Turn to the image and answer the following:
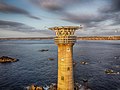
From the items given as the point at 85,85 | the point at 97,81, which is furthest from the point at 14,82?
the point at 97,81

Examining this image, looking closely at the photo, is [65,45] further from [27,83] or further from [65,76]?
[27,83]

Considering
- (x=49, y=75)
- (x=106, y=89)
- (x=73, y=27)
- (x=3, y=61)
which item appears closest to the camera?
(x=73, y=27)

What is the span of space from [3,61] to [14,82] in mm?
42232

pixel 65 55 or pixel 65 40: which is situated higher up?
pixel 65 40

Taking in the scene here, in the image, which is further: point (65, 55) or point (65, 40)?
point (65, 55)

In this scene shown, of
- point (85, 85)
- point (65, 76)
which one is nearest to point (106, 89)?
point (85, 85)

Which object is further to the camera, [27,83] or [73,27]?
[27,83]

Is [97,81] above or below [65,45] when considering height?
below

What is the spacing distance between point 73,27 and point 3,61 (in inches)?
3250

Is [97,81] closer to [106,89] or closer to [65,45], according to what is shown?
[106,89]

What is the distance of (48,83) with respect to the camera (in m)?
49.8

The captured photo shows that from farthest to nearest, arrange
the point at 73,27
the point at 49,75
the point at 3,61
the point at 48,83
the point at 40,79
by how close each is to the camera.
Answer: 1. the point at 3,61
2. the point at 49,75
3. the point at 40,79
4. the point at 48,83
5. the point at 73,27

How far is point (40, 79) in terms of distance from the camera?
5481 centimetres

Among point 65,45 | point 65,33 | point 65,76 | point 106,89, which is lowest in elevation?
point 106,89
